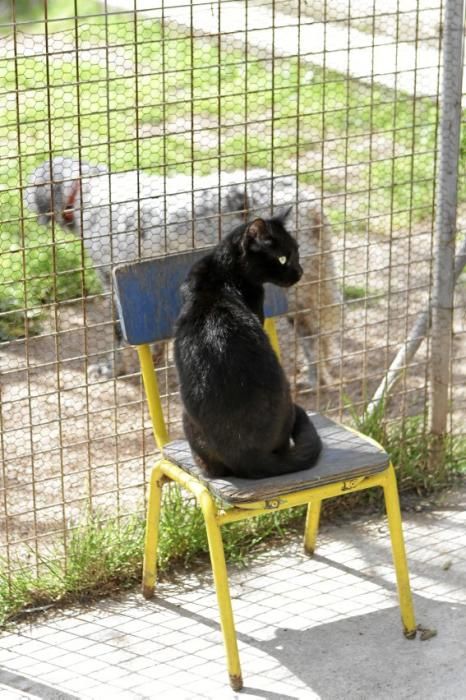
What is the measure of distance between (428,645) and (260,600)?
59cm

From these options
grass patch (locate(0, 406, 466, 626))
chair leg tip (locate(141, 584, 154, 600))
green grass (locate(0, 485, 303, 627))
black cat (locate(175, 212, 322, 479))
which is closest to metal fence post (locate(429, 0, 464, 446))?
grass patch (locate(0, 406, 466, 626))

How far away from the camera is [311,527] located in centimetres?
384

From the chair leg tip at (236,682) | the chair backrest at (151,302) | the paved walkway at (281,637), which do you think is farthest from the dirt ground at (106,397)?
the chair leg tip at (236,682)

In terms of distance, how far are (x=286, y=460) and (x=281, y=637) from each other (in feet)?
2.08

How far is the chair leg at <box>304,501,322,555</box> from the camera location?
12.5 ft

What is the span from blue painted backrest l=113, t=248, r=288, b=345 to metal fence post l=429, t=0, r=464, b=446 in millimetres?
1106

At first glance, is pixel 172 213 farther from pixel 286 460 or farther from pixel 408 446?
pixel 286 460

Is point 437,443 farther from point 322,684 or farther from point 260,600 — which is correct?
point 322,684

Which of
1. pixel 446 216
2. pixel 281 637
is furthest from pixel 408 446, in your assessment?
pixel 281 637

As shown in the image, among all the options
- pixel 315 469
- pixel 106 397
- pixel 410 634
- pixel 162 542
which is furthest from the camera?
pixel 106 397

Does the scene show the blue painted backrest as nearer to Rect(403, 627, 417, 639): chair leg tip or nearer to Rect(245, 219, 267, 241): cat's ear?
Rect(245, 219, 267, 241): cat's ear

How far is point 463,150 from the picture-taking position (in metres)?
4.50

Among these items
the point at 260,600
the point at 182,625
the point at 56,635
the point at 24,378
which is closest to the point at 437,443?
the point at 260,600

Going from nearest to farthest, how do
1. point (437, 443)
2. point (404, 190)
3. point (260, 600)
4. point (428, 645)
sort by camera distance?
point (428, 645) → point (260, 600) → point (437, 443) → point (404, 190)
